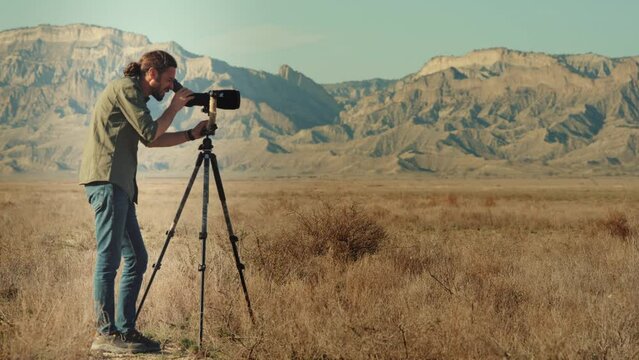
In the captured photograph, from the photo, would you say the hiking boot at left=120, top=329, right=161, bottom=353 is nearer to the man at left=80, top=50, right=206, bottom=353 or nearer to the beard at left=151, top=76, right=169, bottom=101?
the man at left=80, top=50, right=206, bottom=353

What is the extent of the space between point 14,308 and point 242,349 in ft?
8.17

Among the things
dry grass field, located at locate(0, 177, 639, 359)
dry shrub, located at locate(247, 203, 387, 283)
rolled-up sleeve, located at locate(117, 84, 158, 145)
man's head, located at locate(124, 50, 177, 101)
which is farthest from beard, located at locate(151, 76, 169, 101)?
dry shrub, located at locate(247, 203, 387, 283)

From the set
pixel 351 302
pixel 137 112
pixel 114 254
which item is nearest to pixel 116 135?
pixel 137 112

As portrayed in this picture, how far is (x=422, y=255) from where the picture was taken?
1091 centimetres

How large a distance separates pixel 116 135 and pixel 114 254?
3.05ft

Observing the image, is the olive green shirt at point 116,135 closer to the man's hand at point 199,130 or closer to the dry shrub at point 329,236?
the man's hand at point 199,130

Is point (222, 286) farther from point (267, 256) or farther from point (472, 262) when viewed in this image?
point (472, 262)

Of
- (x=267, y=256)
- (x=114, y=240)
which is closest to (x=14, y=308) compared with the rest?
(x=114, y=240)

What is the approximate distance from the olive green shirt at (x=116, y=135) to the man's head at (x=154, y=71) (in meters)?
0.07

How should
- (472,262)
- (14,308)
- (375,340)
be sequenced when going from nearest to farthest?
(375,340) < (14,308) < (472,262)

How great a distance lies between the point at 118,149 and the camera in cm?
549

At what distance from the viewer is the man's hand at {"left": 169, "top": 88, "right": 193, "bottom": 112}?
213 inches

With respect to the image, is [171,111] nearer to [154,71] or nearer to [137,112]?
[137,112]

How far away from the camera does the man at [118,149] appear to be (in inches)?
212
